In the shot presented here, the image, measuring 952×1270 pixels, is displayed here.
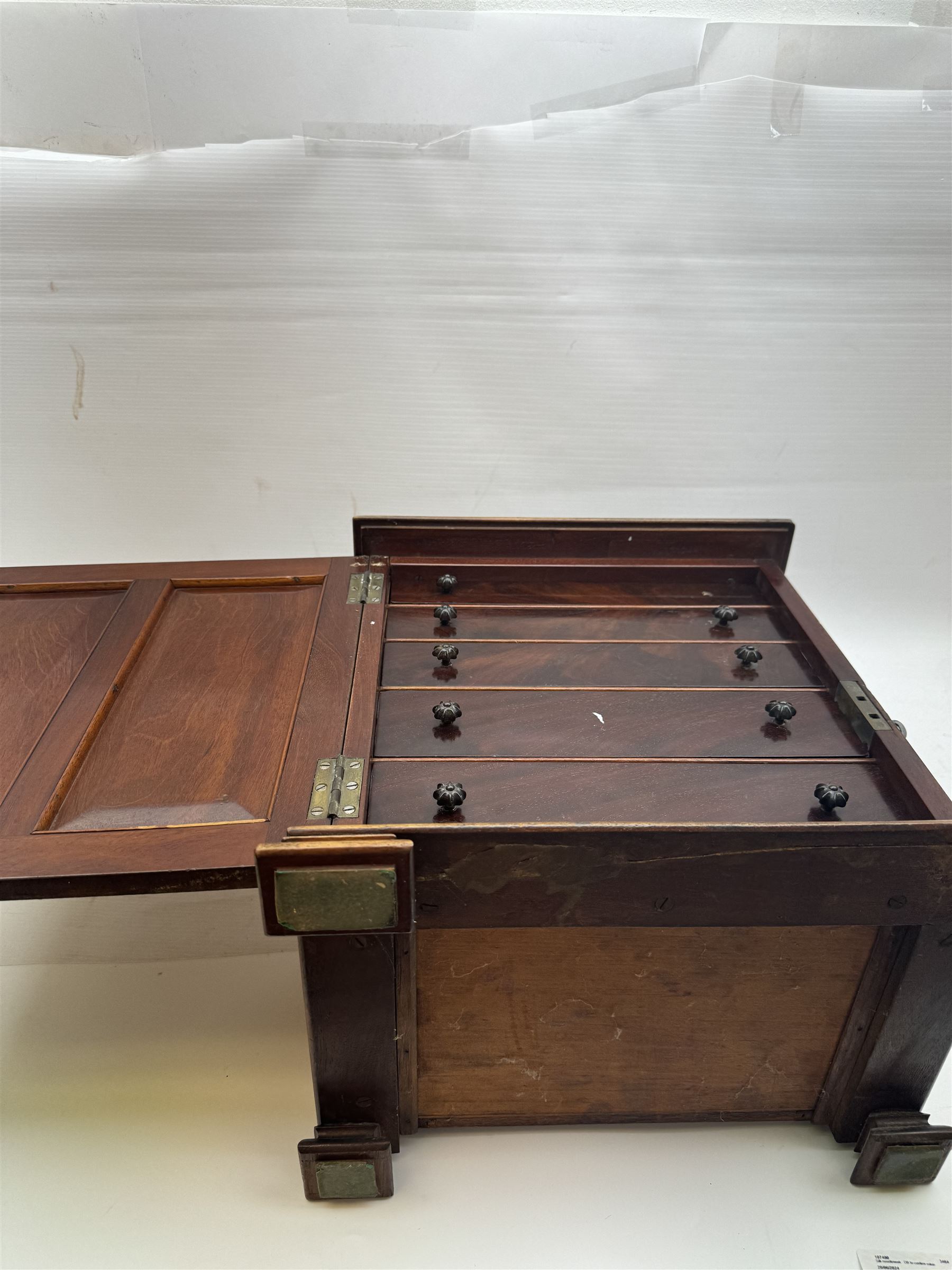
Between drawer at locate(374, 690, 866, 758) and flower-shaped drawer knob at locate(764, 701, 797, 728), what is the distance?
0.03 meters

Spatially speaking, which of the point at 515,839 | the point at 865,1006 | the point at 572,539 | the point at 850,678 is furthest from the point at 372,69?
the point at 865,1006

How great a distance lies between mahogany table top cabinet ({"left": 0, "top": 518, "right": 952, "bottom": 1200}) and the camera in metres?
1.66

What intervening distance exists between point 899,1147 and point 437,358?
2227 mm

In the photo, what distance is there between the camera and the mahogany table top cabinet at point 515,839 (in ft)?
5.43

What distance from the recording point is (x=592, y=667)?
217 centimetres

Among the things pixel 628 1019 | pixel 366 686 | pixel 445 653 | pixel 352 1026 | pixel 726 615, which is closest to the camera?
pixel 352 1026

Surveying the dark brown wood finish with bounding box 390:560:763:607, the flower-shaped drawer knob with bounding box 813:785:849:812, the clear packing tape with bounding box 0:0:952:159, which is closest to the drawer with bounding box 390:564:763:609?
the dark brown wood finish with bounding box 390:560:763:607

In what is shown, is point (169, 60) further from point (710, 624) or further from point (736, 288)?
point (710, 624)

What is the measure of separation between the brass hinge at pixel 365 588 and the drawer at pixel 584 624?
0.05 metres

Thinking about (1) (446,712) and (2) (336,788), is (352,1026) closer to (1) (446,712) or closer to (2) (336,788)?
(2) (336,788)

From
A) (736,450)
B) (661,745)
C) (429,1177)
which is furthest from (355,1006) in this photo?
(736,450)

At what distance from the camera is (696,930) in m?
1.82

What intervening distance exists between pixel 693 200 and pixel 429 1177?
8.09 ft

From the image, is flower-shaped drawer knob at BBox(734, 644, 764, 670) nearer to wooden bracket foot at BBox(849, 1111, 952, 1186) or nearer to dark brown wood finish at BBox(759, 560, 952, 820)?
dark brown wood finish at BBox(759, 560, 952, 820)
